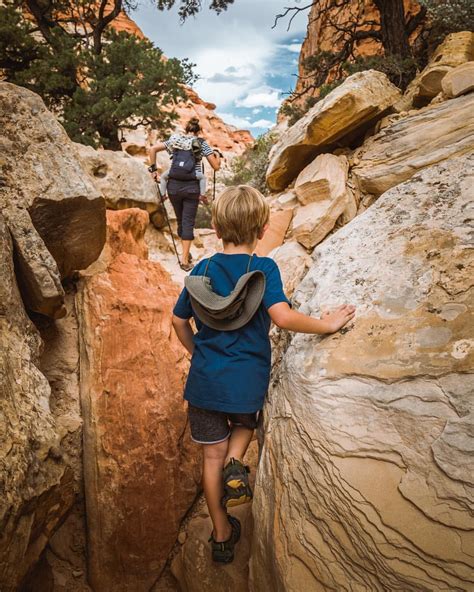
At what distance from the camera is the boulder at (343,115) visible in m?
4.50

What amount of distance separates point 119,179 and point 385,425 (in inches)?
247

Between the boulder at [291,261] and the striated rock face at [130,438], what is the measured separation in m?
1.37

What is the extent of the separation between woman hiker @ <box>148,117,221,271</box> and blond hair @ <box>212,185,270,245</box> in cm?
345

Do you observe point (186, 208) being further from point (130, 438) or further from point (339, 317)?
point (339, 317)

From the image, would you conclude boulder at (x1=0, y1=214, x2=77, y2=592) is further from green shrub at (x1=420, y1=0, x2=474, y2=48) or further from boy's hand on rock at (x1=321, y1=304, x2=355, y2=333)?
green shrub at (x1=420, y1=0, x2=474, y2=48)

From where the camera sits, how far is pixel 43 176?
238 cm

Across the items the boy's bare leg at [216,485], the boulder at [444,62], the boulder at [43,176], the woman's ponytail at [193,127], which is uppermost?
the boulder at [444,62]

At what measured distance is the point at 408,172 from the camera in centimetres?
369

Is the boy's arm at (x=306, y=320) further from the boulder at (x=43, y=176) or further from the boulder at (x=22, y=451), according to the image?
the boulder at (x=43, y=176)

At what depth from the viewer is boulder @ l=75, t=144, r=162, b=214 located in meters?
6.30

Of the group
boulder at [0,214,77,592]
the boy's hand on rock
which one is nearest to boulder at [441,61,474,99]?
the boy's hand on rock

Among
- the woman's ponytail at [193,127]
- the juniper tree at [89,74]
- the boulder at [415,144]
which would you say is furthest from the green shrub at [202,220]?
the boulder at [415,144]

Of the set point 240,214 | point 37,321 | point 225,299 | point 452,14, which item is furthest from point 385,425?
point 452,14

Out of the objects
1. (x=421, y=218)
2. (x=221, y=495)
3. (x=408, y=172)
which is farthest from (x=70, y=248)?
(x=408, y=172)
